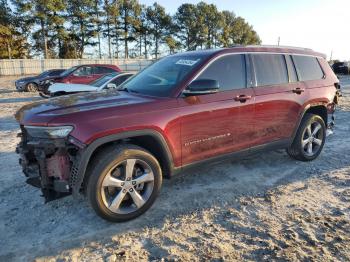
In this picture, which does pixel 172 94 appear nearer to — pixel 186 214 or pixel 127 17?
pixel 186 214

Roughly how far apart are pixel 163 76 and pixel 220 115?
91 cm

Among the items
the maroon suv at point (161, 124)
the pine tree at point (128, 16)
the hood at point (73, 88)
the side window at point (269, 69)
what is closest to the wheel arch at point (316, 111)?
the maroon suv at point (161, 124)

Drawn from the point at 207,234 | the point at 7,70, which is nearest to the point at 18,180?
the point at 207,234

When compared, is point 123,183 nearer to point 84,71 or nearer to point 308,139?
point 308,139

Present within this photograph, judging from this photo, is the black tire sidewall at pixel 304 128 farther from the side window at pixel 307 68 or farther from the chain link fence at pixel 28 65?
the chain link fence at pixel 28 65

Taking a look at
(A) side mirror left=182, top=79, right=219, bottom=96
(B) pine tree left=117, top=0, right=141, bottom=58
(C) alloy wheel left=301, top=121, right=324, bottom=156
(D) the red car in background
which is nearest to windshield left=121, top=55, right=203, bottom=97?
(A) side mirror left=182, top=79, right=219, bottom=96

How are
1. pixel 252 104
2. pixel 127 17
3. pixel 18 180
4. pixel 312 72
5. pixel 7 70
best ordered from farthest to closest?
pixel 127 17 < pixel 7 70 < pixel 312 72 < pixel 18 180 < pixel 252 104

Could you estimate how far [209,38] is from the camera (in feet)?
200

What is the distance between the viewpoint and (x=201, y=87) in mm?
3787

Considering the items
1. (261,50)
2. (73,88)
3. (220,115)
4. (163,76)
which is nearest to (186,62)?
(163,76)

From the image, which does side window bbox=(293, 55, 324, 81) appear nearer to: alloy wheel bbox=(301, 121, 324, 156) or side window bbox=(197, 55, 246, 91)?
alloy wheel bbox=(301, 121, 324, 156)

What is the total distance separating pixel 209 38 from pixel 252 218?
6045 centimetres

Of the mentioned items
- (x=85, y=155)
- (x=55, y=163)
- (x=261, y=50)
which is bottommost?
(x=55, y=163)

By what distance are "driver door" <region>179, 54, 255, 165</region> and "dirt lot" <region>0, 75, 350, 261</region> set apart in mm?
611
